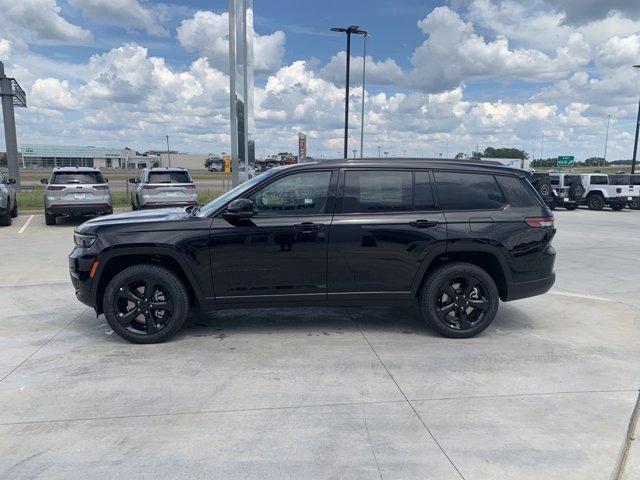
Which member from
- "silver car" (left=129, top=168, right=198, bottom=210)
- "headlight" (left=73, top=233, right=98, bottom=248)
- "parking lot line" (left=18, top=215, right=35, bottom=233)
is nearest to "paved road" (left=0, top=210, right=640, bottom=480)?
"headlight" (left=73, top=233, right=98, bottom=248)

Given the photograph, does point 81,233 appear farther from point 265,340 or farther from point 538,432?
point 538,432

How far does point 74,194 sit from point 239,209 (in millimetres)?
11774

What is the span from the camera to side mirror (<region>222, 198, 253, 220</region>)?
4.90 m

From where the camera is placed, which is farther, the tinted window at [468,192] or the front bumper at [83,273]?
the tinted window at [468,192]

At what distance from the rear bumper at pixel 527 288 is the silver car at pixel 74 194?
1288 centimetres

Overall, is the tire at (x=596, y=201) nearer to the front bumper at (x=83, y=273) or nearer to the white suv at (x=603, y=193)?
the white suv at (x=603, y=193)

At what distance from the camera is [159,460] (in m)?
3.16

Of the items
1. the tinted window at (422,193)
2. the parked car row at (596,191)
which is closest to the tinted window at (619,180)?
the parked car row at (596,191)

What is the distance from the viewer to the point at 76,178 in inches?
594

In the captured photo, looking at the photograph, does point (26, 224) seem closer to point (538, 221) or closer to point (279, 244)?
point (279, 244)

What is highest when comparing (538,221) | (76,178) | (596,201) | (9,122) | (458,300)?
(9,122)

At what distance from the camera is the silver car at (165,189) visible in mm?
15719

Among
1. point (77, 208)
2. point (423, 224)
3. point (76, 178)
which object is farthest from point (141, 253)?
point (76, 178)

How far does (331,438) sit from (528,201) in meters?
3.35
